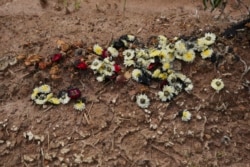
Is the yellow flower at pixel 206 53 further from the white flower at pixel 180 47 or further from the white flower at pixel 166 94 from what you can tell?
the white flower at pixel 166 94

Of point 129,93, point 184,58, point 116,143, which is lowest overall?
point 116,143

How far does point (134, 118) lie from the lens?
2.94 m

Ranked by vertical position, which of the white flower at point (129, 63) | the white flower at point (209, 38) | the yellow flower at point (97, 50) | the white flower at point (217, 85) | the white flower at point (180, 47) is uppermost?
the white flower at point (209, 38)

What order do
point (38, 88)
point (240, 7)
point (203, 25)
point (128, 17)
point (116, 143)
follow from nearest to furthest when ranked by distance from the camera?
1. point (116, 143)
2. point (38, 88)
3. point (203, 25)
4. point (128, 17)
5. point (240, 7)

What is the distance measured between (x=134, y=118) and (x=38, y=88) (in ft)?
2.10

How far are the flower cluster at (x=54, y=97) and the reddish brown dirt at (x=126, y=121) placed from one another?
0.12ft

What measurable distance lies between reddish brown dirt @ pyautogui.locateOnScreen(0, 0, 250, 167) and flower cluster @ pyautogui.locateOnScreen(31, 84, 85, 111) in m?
0.04

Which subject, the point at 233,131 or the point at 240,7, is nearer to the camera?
the point at 233,131

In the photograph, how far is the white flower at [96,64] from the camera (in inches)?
122

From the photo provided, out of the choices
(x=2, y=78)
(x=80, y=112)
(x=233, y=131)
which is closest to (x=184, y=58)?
(x=233, y=131)

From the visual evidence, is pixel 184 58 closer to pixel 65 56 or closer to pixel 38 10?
pixel 65 56

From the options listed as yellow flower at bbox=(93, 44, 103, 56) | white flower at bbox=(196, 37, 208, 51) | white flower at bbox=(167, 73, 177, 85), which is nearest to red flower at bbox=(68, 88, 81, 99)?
yellow flower at bbox=(93, 44, 103, 56)

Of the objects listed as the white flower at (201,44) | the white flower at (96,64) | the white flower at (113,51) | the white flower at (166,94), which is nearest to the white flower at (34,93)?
the white flower at (96,64)

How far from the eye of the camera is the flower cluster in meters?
3.00
